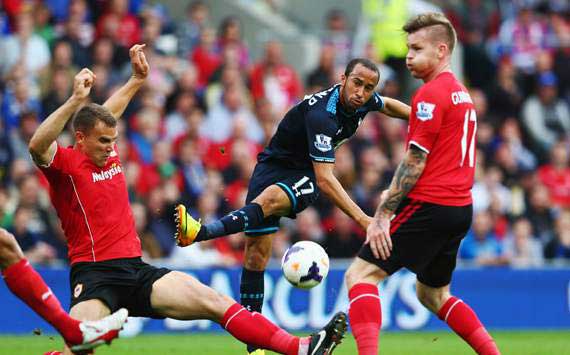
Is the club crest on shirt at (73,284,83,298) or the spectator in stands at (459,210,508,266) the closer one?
the club crest on shirt at (73,284,83,298)

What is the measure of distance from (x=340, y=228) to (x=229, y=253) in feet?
4.76

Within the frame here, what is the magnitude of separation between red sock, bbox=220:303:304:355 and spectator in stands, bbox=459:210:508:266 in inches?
308

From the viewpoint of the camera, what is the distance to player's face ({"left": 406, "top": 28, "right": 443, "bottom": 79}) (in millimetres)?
8438

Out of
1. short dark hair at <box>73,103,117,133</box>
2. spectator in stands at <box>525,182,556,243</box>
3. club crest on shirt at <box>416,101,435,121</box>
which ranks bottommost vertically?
spectator in stands at <box>525,182,556,243</box>

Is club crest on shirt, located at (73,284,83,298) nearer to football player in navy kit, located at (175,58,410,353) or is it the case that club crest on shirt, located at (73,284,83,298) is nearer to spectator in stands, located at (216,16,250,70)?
football player in navy kit, located at (175,58,410,353)

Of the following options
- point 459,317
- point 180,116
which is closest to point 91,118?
point 459,317

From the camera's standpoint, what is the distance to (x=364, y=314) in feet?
27.0

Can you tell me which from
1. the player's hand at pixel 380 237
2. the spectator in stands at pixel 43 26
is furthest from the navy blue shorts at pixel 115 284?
the spectator in stands at pixel 43 26

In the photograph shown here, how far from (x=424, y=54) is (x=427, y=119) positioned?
56cm

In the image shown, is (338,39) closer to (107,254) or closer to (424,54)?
(424,54)

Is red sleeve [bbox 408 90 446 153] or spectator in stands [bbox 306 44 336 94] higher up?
red sleeve [bbox 408 90 446 153]

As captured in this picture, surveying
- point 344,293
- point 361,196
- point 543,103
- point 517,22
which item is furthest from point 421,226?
point 517,22

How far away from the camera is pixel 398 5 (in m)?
17.9

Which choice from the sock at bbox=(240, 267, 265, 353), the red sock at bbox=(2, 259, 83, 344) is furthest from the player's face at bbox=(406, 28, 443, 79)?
the red sock at bbox=(2, 259, 83, 344)
